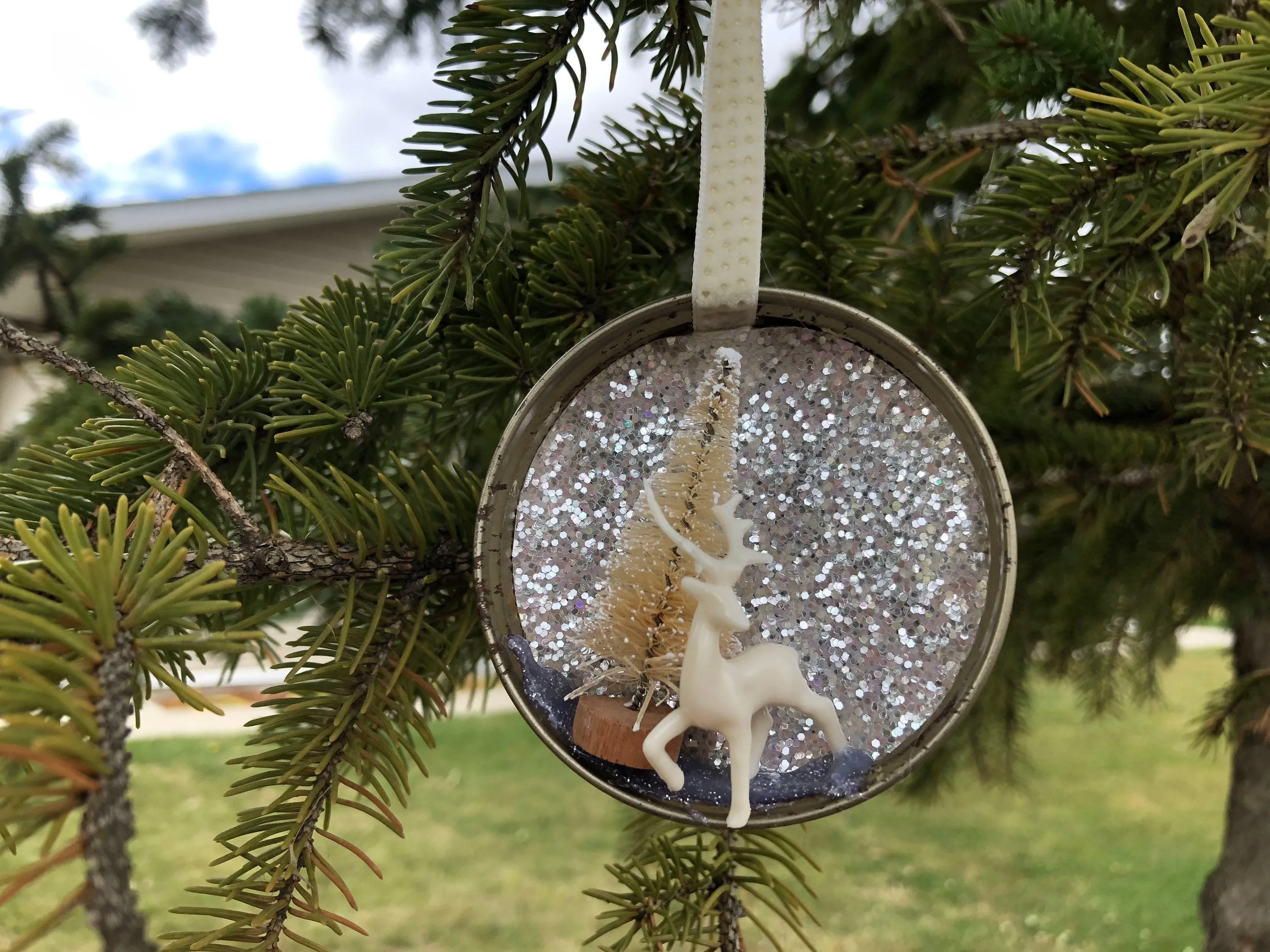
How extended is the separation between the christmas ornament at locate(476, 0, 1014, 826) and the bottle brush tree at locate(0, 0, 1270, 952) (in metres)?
0.04

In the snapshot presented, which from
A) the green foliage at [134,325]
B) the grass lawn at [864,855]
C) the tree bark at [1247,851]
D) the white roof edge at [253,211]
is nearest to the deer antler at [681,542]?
the tree bark at [1247,851]

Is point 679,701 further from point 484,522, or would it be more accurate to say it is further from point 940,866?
point 940,866

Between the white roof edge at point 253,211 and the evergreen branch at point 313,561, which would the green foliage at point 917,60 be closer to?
the evergreen branch at point 313,561

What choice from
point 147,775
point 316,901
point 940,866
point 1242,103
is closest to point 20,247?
point 316,901

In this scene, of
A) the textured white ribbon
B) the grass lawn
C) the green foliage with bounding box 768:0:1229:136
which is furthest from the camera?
the grass lawn

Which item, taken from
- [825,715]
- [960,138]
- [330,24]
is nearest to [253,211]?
[330,24]

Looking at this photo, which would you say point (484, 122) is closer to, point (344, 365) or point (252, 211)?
point (344, 365)

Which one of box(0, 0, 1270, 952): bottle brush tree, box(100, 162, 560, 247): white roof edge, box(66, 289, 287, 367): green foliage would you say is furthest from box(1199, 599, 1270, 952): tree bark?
box(100, 162, 560, 247): white roof edge

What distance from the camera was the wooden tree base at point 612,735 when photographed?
0.28 metres

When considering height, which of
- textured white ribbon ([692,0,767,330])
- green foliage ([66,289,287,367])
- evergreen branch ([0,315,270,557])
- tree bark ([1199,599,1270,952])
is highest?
green foliage ([66,289,287,367])

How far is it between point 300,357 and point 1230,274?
35 centimetres

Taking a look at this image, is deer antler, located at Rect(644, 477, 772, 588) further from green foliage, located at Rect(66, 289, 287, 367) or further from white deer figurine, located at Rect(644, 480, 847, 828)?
green foliage, located at Rect(66, 289, 287, 367)

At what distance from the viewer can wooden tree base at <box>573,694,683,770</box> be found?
0.90 feet

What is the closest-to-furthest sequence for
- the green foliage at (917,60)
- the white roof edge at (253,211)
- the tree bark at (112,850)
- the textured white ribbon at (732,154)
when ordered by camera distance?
the tree bark at (112,850)
the textured white ribbon at (732,154)
the green foliage at (917,60)
the white roof edge at (253,211)
